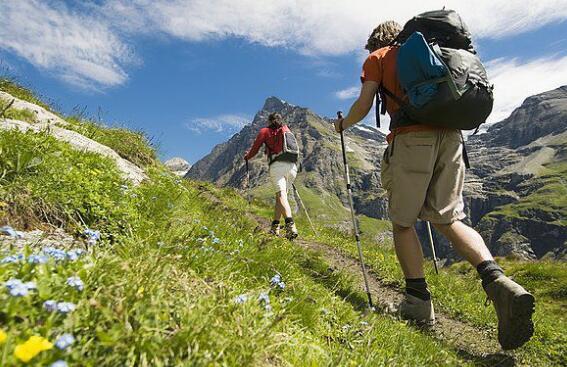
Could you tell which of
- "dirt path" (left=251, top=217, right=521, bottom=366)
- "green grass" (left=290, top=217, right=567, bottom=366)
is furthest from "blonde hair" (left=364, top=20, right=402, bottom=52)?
"green grass" (left=290, top=217, right=567, bottom=366)

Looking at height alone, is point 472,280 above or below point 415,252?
below

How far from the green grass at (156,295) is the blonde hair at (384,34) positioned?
359 cm

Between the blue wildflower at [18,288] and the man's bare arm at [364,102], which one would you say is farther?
the man's bare arm at [364,102]

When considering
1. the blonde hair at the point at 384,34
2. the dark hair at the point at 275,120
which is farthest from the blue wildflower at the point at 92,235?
the dark hair at the point at 275,120

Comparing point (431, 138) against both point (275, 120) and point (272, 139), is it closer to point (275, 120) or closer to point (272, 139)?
point (272, 139)

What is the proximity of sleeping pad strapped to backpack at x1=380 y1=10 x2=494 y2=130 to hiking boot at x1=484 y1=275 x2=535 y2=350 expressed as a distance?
2.05 meters

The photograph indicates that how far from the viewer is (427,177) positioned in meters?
5.99

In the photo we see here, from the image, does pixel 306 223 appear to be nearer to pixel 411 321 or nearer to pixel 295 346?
pixel 411 321


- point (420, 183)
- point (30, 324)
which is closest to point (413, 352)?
point (420, 183)

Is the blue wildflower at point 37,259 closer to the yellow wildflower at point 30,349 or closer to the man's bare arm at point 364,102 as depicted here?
the yellow wildflower at point 30,349

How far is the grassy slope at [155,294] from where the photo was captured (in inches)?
93.4

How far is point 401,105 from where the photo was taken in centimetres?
608

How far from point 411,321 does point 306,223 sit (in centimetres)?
1224

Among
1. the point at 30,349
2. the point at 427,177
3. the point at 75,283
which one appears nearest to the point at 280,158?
the point at 427,177
